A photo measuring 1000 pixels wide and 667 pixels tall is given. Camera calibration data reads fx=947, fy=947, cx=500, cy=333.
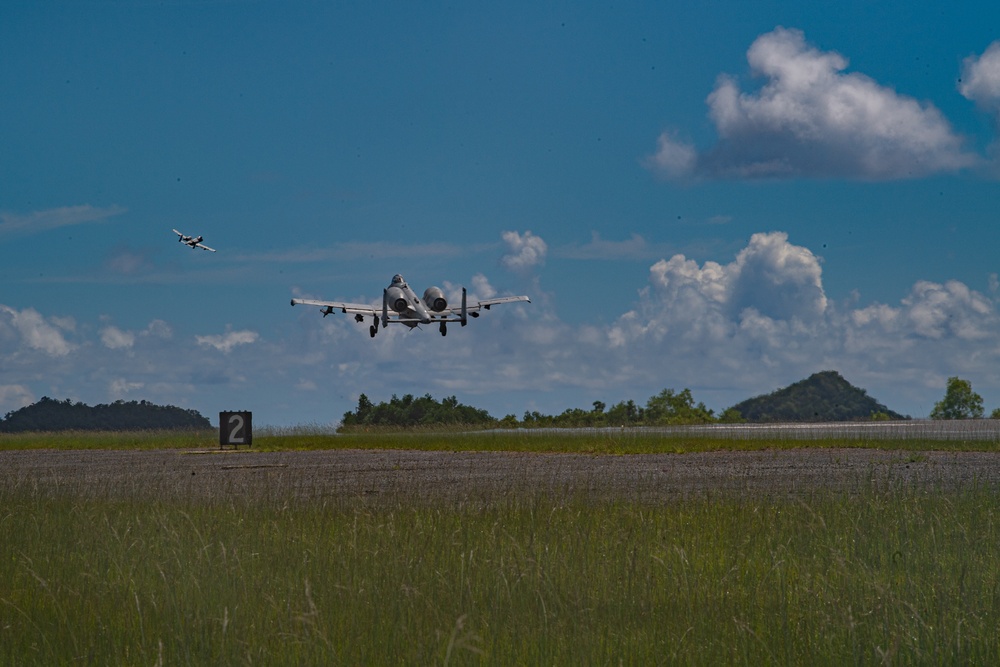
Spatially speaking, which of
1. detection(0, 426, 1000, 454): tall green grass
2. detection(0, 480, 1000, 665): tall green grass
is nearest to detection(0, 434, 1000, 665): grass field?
detection(0, 480, 1000, 665): tall green grass

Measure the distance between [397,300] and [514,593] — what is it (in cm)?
5026

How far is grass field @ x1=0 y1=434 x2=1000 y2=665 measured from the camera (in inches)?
225

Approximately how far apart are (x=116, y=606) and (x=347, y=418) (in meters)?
63.7

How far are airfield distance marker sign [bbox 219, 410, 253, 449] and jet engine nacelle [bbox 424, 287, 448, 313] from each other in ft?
88.5

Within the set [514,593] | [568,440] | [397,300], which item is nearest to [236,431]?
[568,440]

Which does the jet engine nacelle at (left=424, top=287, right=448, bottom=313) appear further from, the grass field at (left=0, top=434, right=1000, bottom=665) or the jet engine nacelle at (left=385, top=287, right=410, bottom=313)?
the grass field at (left=0, top=434, right=1000, bottom=665)

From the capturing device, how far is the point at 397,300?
186 feet

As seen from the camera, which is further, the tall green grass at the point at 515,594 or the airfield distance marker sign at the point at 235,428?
the airfield distance marker sign at the point at 235,428

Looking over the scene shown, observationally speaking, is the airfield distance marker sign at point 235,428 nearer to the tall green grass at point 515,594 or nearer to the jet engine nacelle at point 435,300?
the tall green grass at point 515,594

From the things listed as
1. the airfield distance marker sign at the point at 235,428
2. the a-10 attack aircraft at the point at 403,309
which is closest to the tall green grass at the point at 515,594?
the airfield distance marker sign at the point at 235,428

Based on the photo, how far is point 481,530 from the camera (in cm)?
1023

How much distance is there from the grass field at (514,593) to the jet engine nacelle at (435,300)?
165ft

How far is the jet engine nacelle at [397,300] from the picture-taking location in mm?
56656

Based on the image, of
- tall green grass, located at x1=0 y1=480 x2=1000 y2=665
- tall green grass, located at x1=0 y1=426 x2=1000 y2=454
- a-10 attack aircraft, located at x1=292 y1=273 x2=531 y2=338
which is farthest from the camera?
a-10 attack aircraft, located at x1=292 y1=273 x2=531 y2=338
